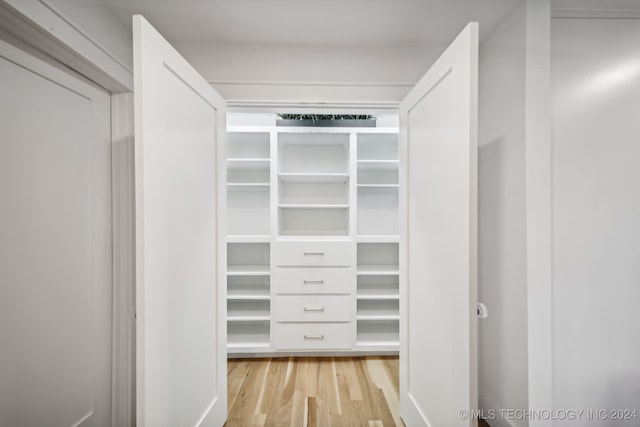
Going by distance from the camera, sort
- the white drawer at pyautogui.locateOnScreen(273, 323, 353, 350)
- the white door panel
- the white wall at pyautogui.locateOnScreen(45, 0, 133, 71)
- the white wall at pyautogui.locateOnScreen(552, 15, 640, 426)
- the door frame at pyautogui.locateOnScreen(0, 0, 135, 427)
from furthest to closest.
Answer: the white drawer at pyautogui.locateOnScreen(273, 323, 353, 350)
the door frame at pyautogui.locateOnScreen(0, 0, 135, 427)
the white wall at pyautogui.locateOnScreen(552, 15, 640, 426)
the white wall at pyautogui.locateOnScreen(45, 0, 133, 71)
the white door panel

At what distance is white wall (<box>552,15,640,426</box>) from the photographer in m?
1.36

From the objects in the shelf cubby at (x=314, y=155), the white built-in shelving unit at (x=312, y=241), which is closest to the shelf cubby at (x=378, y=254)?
the white built-in shelving unit at (x=312, y=241)

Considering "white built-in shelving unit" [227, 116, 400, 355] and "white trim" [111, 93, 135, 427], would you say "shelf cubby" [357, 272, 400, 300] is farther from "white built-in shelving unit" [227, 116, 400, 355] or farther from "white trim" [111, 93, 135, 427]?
"white trim" [111, 93, 135, 427]

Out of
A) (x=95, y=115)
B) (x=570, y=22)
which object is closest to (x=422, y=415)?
(x=570, y=22)

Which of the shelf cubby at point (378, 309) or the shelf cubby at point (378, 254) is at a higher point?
the shelf cubby at point (378, 254)

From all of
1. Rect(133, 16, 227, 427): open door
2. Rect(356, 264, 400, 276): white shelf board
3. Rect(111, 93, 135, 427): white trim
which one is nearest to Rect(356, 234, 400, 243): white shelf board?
Rect(356, 264, 400, 276): white shelf board

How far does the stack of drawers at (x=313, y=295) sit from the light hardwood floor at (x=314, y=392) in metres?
0.20

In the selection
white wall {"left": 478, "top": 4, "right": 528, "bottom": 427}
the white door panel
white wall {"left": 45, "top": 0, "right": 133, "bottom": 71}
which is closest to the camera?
the white door panel

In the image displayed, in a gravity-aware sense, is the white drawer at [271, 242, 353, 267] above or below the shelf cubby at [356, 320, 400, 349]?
above

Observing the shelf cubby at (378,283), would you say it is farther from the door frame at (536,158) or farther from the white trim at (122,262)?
the white trim at (122,262)

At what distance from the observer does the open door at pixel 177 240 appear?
987 mm

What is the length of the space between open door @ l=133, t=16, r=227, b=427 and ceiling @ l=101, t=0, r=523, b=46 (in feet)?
1.51

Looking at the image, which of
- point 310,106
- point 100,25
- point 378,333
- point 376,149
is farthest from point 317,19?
point 378,333

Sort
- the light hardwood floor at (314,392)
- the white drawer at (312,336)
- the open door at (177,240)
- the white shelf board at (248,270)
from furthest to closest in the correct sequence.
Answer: the white shelf board at (248,270), the white drawer at (312,336), the light hardwood floor at (314,392), the open door at (177,240)
